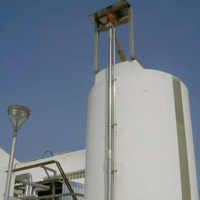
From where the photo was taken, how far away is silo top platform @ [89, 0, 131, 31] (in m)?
16.1

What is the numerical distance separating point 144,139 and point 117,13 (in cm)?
683

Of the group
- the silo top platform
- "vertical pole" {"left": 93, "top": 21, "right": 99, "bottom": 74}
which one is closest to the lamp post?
"vertical pole" {"left": 93, "top": 21, "right": 99, "bottom": 74}

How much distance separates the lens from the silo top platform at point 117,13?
16.1m

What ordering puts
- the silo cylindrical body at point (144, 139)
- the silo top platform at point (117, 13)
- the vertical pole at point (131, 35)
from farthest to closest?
the silo top platform at point (117, 13) → the vertical pole at point (131, 35) → the silo cylindrical body at point (144, 139)

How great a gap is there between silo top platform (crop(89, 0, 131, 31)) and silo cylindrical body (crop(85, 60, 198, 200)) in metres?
2.97

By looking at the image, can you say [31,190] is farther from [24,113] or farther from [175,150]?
[175,150]

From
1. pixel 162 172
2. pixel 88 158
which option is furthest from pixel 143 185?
pixel 88 158

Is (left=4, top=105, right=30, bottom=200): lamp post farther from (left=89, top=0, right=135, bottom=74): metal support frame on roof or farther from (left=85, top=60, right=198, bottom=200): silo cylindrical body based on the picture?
(left=89, top=0, right=135, bottom=74): metal support frame on roof

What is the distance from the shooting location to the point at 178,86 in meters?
14.0

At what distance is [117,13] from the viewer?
54.0 ft

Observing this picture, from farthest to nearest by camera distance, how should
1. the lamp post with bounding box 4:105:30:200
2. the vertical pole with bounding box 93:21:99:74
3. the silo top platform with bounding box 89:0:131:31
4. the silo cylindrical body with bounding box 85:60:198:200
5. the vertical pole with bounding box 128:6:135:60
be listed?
the silo top platform with bounding box 89:0:131:31 < the vertical pole with bounding box 93:21:99:74 < the vertical pole with bounding box 128:6:135:60 < the lamp post with bounding box 4:105:30:200 < the silo cylindrical body with bounding box 85:60:198:200

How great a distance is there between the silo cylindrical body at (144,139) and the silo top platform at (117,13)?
297 cm

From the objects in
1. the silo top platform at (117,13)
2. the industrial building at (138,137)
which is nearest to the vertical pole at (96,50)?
the silo top platform at (117,13)

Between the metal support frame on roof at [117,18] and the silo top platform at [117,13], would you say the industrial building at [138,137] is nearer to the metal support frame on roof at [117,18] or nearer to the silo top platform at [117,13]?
the metal support frame on roof at [117,18]
